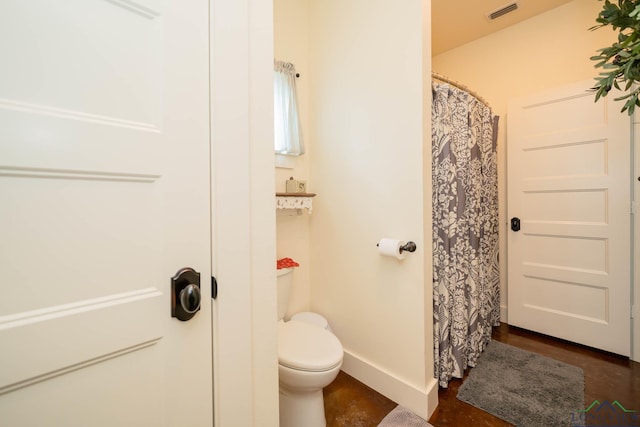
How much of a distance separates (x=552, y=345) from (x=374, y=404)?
172cm

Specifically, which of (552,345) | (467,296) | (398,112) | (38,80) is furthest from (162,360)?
(552,345)

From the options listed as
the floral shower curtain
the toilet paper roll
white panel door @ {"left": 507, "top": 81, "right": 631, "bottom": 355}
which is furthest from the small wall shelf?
white panel door @ {"left": 507, "top": 81, "right": 631, "bottom": 355}

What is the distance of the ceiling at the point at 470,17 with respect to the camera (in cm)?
215

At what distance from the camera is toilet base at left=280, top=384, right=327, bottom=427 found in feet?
4.11

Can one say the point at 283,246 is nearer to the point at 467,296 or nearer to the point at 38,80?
the point at 467,296

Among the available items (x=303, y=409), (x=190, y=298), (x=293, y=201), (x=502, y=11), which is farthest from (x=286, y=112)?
(x=502, y=11)

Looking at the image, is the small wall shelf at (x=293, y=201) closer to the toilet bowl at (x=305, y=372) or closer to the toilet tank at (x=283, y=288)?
the toilet tank at (x=283, y=288)

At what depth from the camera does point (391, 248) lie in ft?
4.71

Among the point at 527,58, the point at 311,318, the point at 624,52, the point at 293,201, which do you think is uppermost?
the point at 527,58

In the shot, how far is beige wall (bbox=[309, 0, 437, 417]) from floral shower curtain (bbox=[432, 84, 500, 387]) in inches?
9.0

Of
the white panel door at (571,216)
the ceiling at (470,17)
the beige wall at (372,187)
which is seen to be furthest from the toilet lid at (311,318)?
the ceiling at (470,17)

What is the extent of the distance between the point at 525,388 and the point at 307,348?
4.73ft

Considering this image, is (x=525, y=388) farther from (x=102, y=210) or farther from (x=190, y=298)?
(x=102, y=210)

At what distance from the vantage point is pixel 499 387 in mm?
1584
